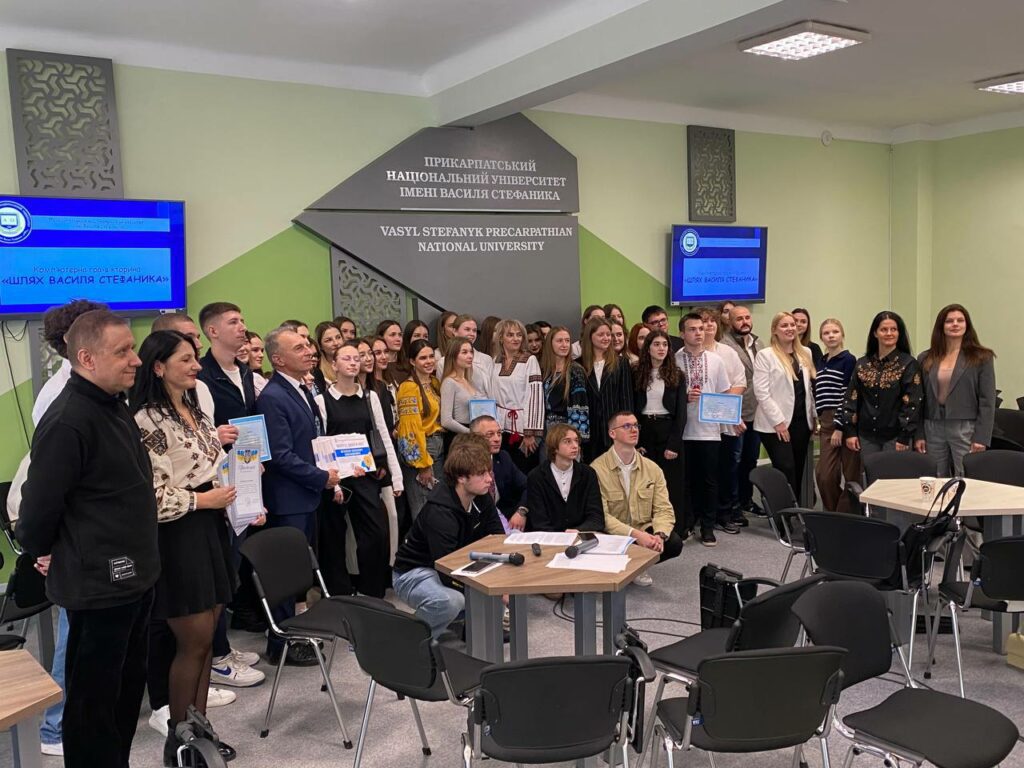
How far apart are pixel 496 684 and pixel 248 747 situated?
1.70m

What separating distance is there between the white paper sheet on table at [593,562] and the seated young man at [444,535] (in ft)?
1.89

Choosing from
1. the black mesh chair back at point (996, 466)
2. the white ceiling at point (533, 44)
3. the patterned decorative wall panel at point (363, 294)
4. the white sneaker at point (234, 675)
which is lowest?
the white sneaker at point (234, 675)

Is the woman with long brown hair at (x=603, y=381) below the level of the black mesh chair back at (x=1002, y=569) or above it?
above

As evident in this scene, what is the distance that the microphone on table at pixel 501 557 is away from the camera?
361cm

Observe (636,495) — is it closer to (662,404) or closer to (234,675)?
(662,404)

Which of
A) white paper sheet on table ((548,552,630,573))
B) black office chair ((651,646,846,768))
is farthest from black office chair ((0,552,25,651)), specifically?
black office chair ((651,646,846,768))

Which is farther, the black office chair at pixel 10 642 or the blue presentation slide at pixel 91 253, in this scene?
the blue presentation slide at pixel 91 253

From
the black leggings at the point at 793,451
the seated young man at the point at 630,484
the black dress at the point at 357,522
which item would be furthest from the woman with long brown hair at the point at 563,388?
the black leggings at the point at 793,451

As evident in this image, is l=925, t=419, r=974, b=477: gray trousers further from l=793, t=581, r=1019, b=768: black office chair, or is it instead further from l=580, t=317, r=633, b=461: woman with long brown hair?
l=793, t=581, r=1019, b=768: black office chair

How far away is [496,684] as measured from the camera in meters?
2.47

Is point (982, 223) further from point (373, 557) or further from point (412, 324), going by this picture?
point (373, 557)

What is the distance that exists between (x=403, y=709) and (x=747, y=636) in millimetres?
1724

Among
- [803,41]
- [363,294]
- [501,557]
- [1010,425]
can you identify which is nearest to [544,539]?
[501,557]

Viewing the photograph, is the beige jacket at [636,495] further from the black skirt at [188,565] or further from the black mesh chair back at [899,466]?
the black skirt at [188,565]
